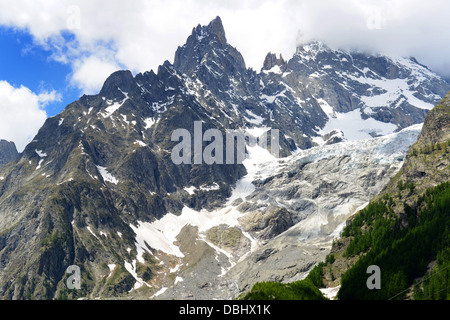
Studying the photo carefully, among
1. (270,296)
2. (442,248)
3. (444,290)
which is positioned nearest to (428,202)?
(442,248)

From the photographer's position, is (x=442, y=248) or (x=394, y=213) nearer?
(x=442, y=248)

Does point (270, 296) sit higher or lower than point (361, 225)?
lower

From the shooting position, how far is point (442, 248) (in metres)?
135
